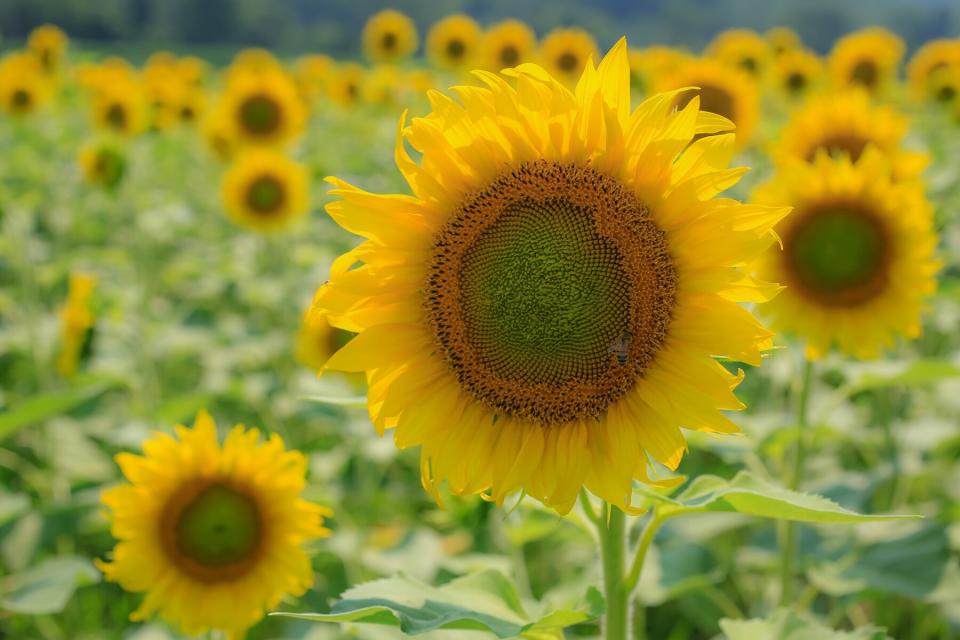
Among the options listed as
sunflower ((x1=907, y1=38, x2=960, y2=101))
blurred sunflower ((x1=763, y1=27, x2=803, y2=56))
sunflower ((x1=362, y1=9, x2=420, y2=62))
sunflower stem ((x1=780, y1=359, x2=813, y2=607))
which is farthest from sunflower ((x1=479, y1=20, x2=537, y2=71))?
sunflower stem ((x1=780, y1=359, x2=813, y2=607))

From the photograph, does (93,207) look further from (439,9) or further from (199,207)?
(439,9)

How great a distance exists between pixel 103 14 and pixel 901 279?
96.7 feet

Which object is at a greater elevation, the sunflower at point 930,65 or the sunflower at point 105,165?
the sunflower at point 930,65

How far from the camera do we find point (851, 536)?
9.64 ft

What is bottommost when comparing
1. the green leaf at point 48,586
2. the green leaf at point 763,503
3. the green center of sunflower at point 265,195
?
the green leaf at point 48,586

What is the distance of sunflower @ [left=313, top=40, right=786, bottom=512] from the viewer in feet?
4.70

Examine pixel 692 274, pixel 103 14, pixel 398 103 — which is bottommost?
pixel 692 274

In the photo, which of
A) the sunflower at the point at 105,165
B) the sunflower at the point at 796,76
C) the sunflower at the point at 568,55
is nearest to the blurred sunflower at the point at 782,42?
the sunflower at the point at 796,76

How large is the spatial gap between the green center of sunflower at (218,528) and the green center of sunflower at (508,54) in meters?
5.96

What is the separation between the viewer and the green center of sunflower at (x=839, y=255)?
9.09ft

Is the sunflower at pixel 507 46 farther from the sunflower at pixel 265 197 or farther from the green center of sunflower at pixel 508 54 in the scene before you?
the sunflower at pixel 265 197

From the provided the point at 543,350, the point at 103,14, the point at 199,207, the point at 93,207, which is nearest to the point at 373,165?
the point at 199,207

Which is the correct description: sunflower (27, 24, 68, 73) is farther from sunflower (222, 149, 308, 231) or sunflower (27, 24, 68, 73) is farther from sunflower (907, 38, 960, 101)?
sunflower (907, 38, 960, 101)

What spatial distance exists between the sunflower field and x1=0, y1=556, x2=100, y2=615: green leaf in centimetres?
1
